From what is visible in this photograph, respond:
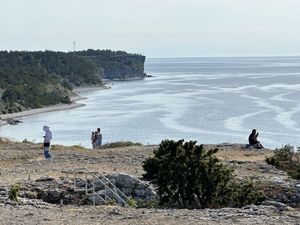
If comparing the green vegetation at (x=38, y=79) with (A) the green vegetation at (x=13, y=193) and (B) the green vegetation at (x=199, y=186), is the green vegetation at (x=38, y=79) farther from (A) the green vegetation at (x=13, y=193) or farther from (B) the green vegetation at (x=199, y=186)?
(B) the green vegetation at (x=199, y=186)

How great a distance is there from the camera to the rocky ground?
1234cm

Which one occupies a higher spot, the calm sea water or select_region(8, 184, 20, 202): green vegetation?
select_region(8, 184, 20, 202): green vegetation

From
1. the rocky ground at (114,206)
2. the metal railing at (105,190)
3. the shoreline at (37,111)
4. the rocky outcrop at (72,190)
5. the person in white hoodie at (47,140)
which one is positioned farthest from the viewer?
the shoreline at (37,111)

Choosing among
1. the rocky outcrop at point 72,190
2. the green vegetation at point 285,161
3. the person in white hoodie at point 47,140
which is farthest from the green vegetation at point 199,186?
the person in white hoodie at point 47,140

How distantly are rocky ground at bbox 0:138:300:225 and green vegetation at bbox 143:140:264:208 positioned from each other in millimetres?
985

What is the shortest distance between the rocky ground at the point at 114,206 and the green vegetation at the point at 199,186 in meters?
0.99

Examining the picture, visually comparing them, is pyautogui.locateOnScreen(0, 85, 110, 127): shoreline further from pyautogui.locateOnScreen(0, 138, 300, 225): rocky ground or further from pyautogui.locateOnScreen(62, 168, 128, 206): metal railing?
pyautogui.locateOnScreen(62, 168, 128, 206): metal railing

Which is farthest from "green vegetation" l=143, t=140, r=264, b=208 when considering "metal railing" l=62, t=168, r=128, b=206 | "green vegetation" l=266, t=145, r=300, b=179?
"green vegetation" l=266, t=145, r=300, b=179

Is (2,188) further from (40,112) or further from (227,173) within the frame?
(40,112)

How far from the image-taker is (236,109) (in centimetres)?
8231

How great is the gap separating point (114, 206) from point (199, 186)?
8.59 feet

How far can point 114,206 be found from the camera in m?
14.3

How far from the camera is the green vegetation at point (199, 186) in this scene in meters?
15.9

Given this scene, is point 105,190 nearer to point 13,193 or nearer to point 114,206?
point 114,206
